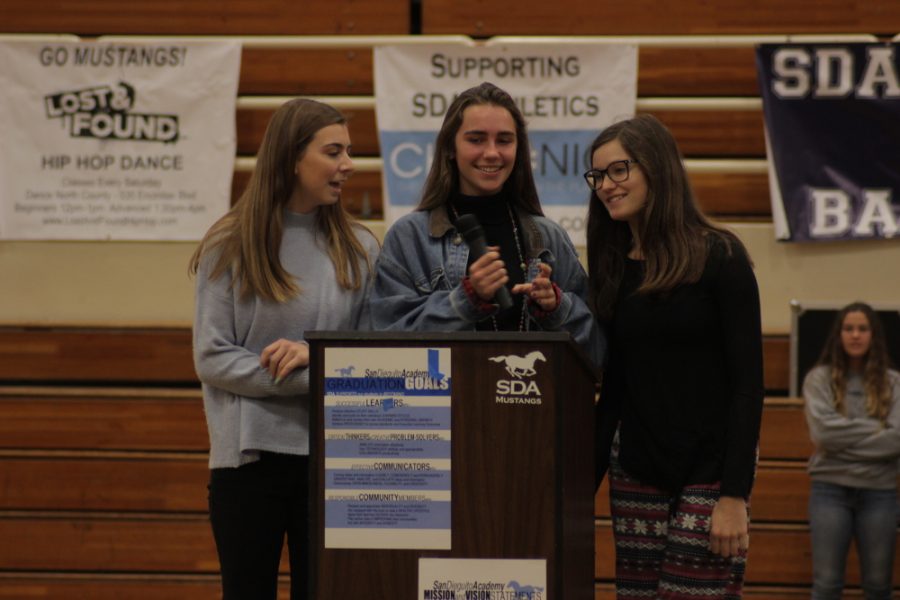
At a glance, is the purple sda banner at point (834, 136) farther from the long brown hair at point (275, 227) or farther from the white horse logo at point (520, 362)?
the white horse logo at point (520, 362)

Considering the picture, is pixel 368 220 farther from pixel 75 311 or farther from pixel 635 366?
pixel 635 366

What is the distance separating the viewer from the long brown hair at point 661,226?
2.70m

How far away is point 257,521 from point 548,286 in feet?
2.93

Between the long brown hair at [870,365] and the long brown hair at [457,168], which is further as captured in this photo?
the long brown hair at [870,365]

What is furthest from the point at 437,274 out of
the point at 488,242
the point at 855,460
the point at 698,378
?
the point at 855,460

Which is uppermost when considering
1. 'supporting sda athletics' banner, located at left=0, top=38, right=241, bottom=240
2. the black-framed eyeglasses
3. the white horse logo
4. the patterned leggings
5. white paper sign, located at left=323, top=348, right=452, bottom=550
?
'supporting sda athletics' banner, located at left=0, top=38, right=241, bottom=240

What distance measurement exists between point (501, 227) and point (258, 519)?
91cm

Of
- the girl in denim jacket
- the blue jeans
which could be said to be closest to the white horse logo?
the girl in denim jacket

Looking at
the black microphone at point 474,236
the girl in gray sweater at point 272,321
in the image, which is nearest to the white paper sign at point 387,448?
the black microphone at point 474,236

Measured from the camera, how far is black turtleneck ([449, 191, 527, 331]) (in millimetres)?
2787

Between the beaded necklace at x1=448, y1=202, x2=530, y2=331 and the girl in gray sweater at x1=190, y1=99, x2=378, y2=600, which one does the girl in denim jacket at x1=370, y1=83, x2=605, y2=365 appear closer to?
the beaded necklace at x1=448, y1=202, x2=530, y2=331

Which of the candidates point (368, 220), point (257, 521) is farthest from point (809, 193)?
point (257, 521)

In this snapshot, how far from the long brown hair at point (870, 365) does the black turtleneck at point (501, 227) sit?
10.8 feet

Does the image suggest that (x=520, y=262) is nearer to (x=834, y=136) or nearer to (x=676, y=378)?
(x=676, y=378)
